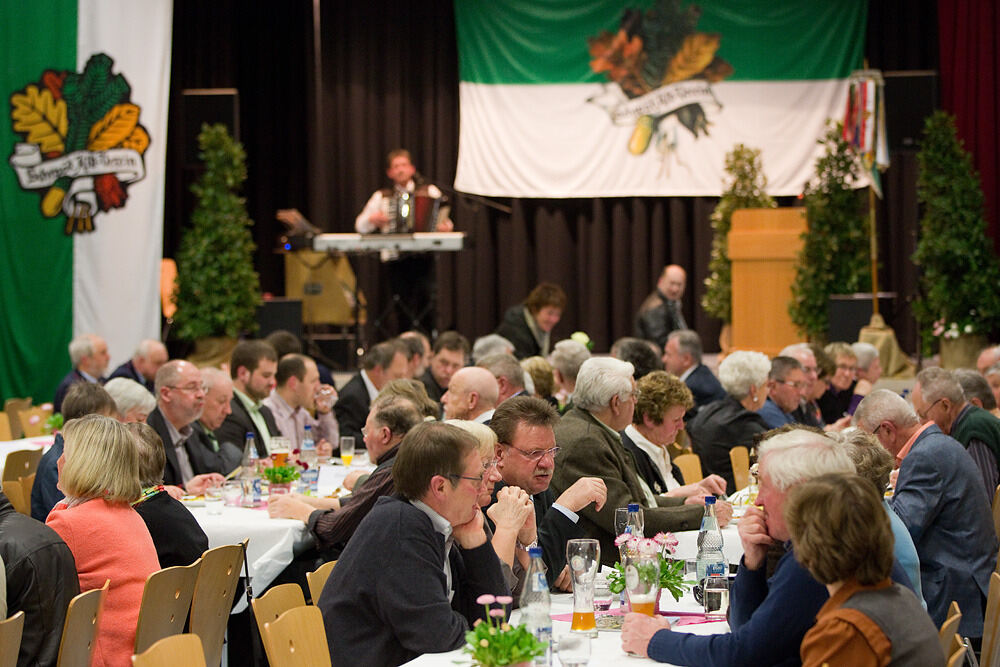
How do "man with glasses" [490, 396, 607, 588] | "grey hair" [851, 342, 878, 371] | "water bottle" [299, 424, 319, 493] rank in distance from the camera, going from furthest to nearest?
"grey hair" [851, 342, 878, 371], "water bottle" [299, 424, 319, 493], "man with glasses" [490, 396, 607, 588]

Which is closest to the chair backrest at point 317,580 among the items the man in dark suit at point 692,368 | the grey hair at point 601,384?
the grey hair at point 601,384

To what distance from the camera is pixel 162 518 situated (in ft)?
15.1

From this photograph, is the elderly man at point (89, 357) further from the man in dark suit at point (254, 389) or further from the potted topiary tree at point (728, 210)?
the potted topiary tree at point (728, 210)

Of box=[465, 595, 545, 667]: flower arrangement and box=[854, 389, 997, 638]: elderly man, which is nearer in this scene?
box=[465, 595, 545, 667]: flower arrangement

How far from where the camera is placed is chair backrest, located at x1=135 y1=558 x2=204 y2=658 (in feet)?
12.7

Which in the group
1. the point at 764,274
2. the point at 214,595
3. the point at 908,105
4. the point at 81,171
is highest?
the point at 908,105

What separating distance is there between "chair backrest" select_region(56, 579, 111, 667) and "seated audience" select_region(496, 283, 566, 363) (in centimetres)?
722

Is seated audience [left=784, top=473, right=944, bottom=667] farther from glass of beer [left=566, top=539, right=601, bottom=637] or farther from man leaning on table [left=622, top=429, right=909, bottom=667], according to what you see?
glass of beer [left=566, top=539, right=601, bottom=637]

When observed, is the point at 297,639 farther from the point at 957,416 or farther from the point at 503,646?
the point at 957,416

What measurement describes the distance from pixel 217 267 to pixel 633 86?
5.52 m

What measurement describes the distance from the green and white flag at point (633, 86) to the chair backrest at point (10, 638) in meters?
12.1

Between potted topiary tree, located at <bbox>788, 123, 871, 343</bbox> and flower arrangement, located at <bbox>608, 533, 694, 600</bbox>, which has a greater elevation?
potted topiary tree, located at <bbox>788, 123, 871, 343</bbox>

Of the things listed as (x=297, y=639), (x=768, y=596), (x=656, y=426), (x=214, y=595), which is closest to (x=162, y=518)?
(x=214, y=595)

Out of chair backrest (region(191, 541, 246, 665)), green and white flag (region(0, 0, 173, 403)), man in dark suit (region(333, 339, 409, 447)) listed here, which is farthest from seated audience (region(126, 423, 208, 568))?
green and white flag (region(0, 0, 173, 403))
